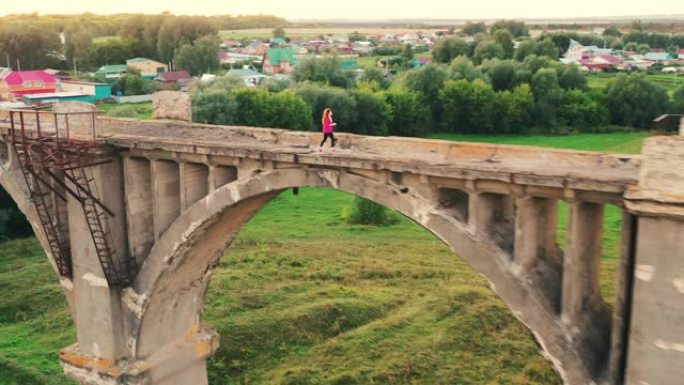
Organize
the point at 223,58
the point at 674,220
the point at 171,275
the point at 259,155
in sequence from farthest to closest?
the point at 223,58 < the point at 171,275 < the point at 259,155 < the point at 674,220

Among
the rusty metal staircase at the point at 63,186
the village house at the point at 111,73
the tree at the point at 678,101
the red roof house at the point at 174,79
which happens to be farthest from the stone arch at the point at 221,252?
the village house at the point at 111,73

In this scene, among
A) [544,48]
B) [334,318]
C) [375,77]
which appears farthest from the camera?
[544,48]

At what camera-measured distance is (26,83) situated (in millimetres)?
76250

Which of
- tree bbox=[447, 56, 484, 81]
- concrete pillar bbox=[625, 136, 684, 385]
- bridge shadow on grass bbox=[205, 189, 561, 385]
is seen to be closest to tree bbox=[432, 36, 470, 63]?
tree bbox=[447, 56, 484, 81]

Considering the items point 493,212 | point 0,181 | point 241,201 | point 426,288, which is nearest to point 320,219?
point 426,288

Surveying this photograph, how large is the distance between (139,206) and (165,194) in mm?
851

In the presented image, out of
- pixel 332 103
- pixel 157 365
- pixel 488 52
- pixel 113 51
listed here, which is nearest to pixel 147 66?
pixel 113 51

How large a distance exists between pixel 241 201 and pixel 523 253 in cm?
603

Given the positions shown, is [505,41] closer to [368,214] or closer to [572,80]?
[572,80]

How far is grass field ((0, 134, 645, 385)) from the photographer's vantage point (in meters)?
23.0

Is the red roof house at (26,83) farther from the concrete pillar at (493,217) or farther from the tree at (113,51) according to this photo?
the concrete pillar at (493,217)

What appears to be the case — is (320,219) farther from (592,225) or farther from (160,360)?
(592,225)

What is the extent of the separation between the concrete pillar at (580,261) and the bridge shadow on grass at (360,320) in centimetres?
588

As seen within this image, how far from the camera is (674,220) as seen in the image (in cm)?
1021
